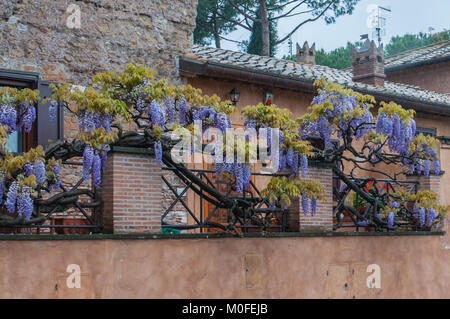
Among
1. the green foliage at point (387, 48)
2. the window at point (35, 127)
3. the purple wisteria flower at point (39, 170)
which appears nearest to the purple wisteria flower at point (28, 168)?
the purple wisteria flower at point (39, 170)

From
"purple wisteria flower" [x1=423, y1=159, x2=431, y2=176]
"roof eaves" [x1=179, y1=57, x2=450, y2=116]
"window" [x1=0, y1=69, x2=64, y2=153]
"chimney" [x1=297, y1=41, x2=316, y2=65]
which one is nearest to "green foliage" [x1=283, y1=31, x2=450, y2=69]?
"chimney" [x1=297, y1=41, x2=316, y2=65]

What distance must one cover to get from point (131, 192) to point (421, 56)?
50.2 ft

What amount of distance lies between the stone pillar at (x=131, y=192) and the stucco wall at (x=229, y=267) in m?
0.21

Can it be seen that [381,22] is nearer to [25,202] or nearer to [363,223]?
[363,223]

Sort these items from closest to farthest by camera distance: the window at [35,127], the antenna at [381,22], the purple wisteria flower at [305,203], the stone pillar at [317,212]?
the purple wisteria flower at [305,203]
the stone pillar at [317,212]
the window at [35,127]
the antenna at [381,22]

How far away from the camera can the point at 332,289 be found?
8414 mm

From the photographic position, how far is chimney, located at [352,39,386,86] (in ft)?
51.4

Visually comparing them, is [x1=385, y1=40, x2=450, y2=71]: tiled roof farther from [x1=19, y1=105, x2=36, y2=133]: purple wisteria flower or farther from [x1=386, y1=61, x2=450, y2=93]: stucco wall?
[x1=19, y1=105, x2=36, y2=133]: purple wisteria flower

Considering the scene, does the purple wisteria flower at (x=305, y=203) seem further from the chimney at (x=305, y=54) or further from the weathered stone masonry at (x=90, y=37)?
the chimney at (x=305, y=54)

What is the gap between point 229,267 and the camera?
7496 mm

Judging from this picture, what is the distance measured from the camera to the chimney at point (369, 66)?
15.7 metres

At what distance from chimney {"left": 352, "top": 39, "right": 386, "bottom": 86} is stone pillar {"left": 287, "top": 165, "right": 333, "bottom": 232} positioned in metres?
7.51
